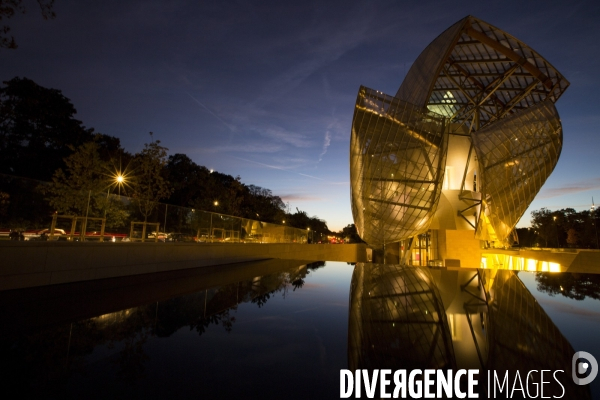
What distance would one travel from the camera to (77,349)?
3.33 m

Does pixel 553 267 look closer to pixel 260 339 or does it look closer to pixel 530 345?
pixel 530 345

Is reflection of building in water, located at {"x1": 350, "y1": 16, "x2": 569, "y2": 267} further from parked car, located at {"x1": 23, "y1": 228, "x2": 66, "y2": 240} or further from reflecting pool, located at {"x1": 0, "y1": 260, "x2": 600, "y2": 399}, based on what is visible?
parked car, located at {"x1": 23, "y1": 228, "x2": 66, "y2": 240}

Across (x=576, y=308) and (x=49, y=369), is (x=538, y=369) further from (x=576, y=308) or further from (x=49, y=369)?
(x=49, y=369)

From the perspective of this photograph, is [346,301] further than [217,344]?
Yes

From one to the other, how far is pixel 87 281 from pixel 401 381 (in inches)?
318

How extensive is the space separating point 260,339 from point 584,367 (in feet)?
10.9

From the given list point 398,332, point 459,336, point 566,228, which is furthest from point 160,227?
point 566,228

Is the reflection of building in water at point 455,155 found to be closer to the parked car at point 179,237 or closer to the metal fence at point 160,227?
the metal fence at point 160,227

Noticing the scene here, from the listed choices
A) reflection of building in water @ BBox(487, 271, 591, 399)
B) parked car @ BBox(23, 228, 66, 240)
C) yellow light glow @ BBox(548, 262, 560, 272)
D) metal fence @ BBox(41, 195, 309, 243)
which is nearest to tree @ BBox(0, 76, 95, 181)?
metal fence @ BBox(41, 195, 309, 243)

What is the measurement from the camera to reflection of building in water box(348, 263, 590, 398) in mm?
3055

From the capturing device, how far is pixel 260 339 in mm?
3838

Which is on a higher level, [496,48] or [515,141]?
[496,48]

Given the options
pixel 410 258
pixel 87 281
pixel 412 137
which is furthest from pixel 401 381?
pixel 410 258

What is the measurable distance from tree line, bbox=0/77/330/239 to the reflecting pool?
335cm
